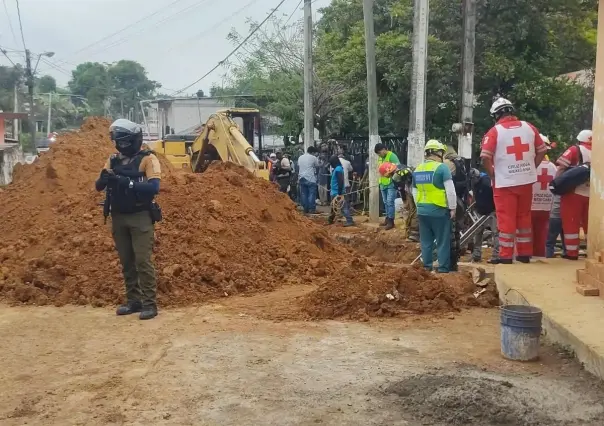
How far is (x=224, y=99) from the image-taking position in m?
37.1

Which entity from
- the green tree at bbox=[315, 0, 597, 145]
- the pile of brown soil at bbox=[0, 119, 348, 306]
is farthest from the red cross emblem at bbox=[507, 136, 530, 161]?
→ the green tree at bbox=[315, 0, 597, 145]

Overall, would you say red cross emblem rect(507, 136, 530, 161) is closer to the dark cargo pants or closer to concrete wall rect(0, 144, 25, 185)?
the dark cargo pants

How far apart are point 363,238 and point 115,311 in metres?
7.62

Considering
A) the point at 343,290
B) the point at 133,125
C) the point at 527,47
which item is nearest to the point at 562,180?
the point at 343,290

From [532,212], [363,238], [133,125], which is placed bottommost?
[363,238]

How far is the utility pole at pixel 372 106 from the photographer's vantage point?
51.5ft

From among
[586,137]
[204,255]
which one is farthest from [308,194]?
[586,137]

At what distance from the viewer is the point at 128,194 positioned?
22.4 feet

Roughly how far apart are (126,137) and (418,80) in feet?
29.2

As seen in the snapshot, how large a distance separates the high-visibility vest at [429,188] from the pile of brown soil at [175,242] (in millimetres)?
1573

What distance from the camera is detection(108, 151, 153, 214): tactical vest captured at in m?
6.84

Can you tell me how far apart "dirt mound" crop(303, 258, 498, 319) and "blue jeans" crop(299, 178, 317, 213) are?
37.2ft

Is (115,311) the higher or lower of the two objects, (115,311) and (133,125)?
the lower

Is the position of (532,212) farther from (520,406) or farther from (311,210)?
(311,210)
